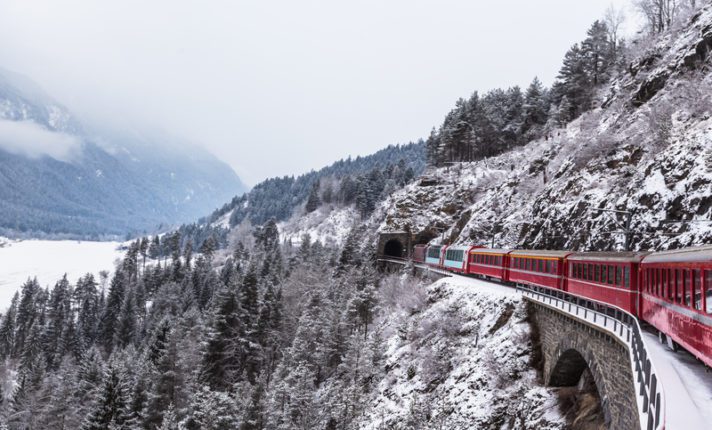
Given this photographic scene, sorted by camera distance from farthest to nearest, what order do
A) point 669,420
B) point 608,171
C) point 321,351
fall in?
1. point 321,351
2. point 608,171
3. point 669,420

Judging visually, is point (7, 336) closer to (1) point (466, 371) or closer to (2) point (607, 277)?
(1) point (466, 371)

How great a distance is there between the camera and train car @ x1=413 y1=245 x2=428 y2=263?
218ft

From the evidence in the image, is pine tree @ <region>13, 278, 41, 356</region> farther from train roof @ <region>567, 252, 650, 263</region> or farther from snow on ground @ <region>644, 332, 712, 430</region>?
snow on ground @ <region>644, 332, 712, 430</region>

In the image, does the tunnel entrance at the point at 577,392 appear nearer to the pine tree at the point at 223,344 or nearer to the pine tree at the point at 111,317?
the pine tree at the point at 223,344

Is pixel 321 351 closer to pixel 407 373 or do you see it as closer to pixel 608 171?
pixel 407 373

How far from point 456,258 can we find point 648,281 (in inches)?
1298

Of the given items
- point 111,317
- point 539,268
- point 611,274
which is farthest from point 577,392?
point 111,317

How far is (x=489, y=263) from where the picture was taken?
131 feet

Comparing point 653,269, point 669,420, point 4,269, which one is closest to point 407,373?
point 653,269

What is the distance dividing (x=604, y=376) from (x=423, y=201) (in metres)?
65.5

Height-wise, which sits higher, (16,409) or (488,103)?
(488,103)

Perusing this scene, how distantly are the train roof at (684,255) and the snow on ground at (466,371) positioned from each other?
8.51 metres

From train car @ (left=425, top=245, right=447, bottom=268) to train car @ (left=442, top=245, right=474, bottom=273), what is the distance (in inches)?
61.7

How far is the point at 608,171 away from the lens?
3588cm
